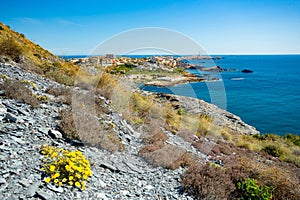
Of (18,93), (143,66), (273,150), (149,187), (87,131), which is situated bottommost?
(273,150)

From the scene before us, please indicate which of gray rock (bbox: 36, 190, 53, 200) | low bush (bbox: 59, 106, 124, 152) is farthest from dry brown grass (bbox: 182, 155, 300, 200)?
gray rock (bbox: 36, 190, 53, 200)

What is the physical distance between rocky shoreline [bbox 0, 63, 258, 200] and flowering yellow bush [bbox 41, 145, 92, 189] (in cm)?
11

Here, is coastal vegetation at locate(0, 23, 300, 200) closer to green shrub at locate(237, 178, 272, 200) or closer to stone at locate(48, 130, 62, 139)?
green shrub at locate(237, 178, 272, 200)

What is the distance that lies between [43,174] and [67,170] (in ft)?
1.46

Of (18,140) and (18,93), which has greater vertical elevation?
(18,93)

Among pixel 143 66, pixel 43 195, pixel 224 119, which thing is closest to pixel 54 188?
pixel 43 195

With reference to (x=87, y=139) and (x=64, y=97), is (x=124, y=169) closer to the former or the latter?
(x=87, y=139)

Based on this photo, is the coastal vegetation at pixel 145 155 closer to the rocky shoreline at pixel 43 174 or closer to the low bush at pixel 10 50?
the rocky shoreline at pixel 43 174

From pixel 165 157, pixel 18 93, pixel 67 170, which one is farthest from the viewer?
pixel 18 93

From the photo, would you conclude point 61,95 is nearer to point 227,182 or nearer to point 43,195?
point 43,195

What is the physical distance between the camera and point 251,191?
466cm

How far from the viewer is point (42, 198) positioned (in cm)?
301

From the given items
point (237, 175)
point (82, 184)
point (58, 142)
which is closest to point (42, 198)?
point (82, 184)

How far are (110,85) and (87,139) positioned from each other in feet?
20.7
